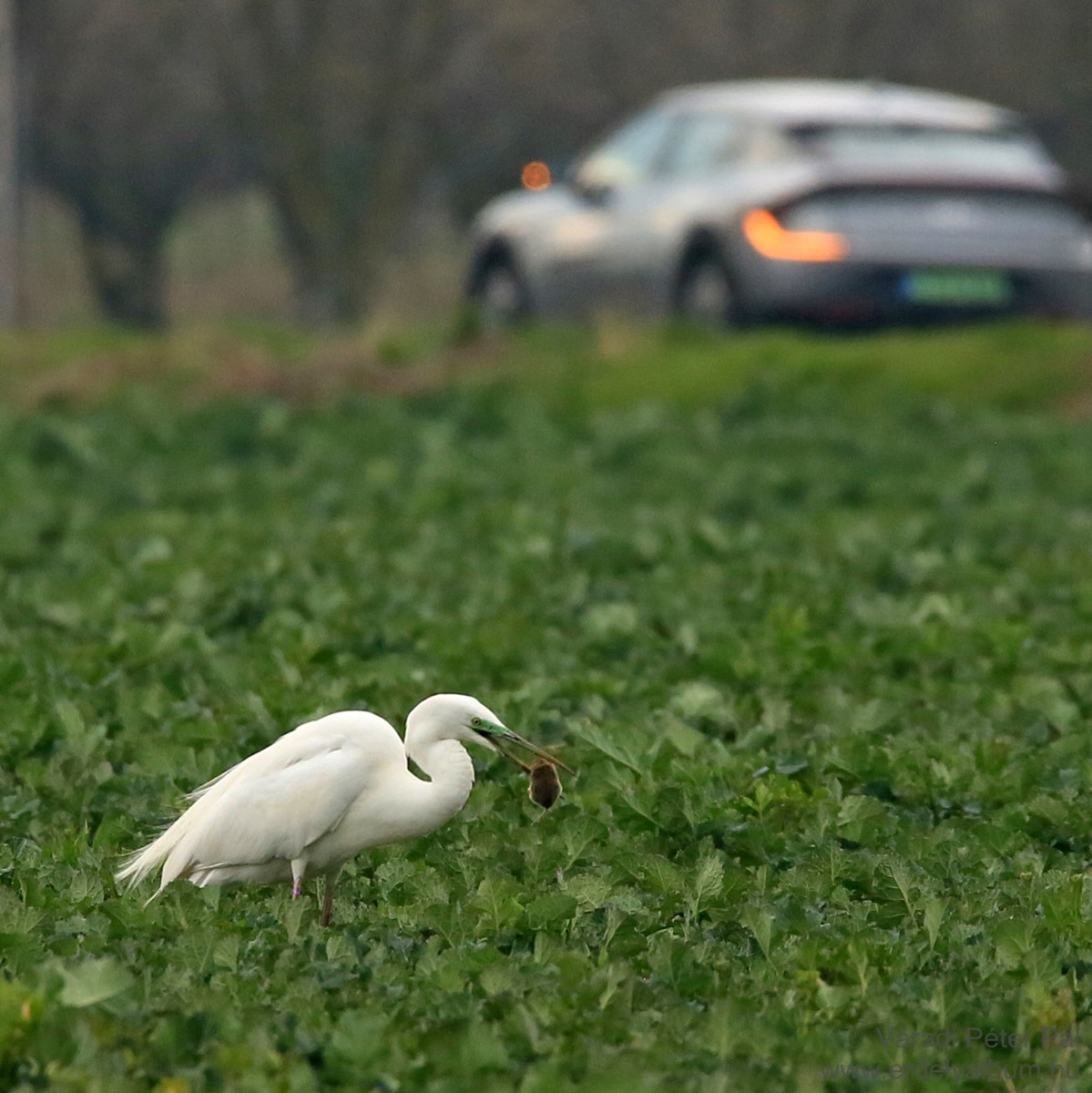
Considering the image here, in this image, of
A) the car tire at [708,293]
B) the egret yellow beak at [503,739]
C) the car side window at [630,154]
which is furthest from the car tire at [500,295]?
the egret yellow beak at [503,739]

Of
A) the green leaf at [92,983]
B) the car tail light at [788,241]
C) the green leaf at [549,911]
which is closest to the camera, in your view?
the green leaf at [92,983]

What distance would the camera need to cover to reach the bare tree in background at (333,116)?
91.8 ft

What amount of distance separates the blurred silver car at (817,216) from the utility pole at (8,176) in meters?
7.34

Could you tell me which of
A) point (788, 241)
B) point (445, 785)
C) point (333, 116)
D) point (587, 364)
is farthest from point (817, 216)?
point (333, 116)

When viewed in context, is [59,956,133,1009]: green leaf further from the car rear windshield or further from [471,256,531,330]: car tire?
[471,256,531,330]: car tire

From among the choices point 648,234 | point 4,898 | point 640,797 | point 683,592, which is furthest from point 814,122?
point 4,898

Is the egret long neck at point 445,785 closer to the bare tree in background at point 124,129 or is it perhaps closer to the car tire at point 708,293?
the car tire at point 708,293

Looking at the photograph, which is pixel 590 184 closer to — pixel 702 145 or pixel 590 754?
pixel 702 145

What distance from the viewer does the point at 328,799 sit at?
504 centimetres

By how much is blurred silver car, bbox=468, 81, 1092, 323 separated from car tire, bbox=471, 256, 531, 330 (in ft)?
1.99

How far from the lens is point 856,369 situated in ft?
50.4

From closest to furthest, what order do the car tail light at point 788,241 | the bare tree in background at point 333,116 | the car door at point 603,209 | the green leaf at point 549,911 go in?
the green leaf at point 549,911
the car tail light at point 788,241
the car door at point 603,209
the bare tree in background at point 333,116

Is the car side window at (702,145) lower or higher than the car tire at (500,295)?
higher

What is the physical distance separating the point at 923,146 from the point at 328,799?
11.4 metres
